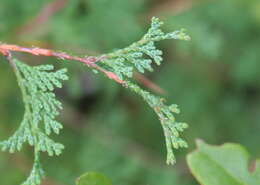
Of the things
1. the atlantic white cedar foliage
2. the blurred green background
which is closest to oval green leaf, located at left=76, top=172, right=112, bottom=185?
the atlantic white cedar foliage

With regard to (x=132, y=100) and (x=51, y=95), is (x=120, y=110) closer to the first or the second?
(x=132, y=100)


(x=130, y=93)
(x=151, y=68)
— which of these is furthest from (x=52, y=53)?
(x=130, y=93)

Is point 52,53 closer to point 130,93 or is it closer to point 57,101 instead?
point 57,101

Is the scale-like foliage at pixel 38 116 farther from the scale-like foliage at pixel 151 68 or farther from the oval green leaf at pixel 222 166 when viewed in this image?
the oval green leaf at pixel 222 166

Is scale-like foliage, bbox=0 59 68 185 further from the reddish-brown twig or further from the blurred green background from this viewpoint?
the blurred green background

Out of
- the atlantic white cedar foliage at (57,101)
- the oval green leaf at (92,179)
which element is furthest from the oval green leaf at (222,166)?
the oval green leaf at (92,179)

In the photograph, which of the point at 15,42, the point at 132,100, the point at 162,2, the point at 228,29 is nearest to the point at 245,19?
the point at 228,29

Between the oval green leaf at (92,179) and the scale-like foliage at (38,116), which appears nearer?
the oval green leaf at (92,179)
